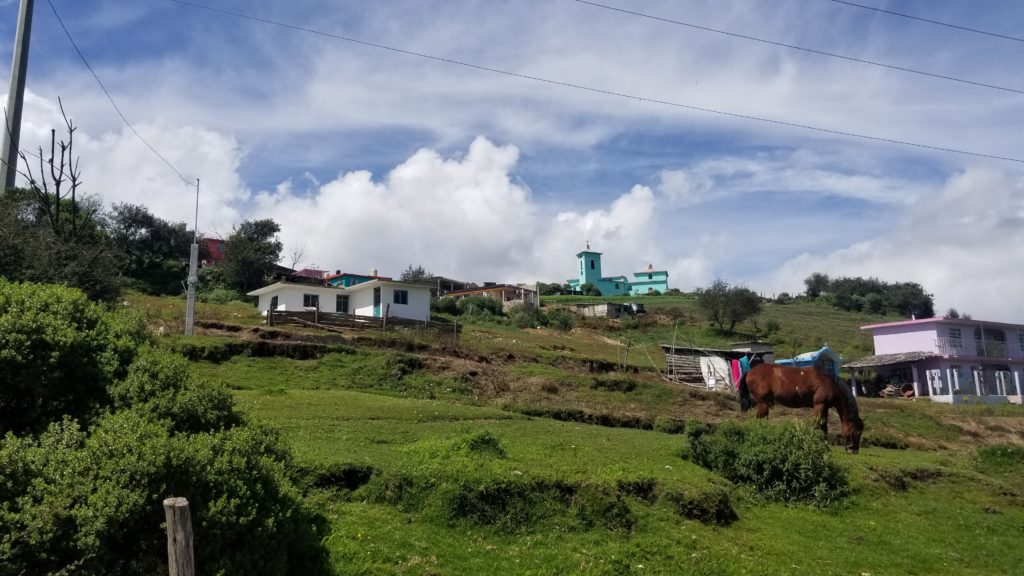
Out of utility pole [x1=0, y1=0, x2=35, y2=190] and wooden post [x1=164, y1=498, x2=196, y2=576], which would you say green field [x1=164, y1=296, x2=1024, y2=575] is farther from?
utility pole [x1=0, y1=0, x2=35, y2=190]

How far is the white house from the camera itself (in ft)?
152

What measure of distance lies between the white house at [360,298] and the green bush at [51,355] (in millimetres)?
36449

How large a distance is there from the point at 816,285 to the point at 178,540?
12604 centimetres

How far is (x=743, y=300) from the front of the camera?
67.9m

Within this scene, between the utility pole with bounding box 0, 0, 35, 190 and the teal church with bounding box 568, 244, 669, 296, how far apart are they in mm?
89233

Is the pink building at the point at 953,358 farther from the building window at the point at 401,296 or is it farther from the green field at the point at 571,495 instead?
the building window at the point at 401,296

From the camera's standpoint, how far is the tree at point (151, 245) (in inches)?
2313

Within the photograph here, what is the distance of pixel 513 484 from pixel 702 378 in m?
29.6

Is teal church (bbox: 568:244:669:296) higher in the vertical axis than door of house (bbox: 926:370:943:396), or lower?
higher

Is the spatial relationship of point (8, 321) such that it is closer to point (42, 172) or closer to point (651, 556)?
point (651, 556)

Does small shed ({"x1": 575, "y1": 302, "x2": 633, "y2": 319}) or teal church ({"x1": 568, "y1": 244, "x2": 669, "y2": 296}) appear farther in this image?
teal church ({"x1": 568, "y1": 244, "x2": 669, "y2": 296})

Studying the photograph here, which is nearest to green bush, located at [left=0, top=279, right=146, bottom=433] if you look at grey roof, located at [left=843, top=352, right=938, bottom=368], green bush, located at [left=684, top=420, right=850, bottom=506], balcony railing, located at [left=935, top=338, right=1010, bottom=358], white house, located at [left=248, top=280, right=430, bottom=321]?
green bush, located at [left=684, top=420, right=850, bottom=506]

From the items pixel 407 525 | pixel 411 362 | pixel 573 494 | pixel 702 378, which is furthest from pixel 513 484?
pixel 702 378

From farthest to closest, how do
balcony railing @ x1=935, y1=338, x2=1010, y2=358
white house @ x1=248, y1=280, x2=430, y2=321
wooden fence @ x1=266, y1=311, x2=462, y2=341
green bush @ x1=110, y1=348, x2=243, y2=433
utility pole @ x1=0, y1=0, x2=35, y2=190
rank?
1. balcony railing @ x1=935, y1=338, x2=1010, y2=358
2. white house @ x1=248, y1=280, x2=430, y2=321
3. wooden fence @ x1=266, y1=311, x2=462, y2=341
4. utility pole @ x1=0, y1=0, x2=35, y2=190
5. green bush @ x1=110, y1=348, x2=243, y2=433
